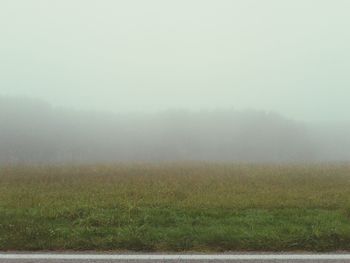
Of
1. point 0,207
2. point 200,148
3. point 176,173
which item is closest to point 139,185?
point 176,173

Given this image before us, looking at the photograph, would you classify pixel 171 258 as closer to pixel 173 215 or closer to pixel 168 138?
pixel 173 215

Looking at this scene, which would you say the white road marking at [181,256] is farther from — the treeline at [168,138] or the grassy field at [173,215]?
the treeline at [168,138]

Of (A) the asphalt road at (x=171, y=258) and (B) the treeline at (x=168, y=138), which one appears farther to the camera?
(B) the treeline at (x=168, y=138)

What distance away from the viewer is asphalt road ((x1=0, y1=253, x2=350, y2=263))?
625 cm

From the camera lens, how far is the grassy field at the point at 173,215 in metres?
7.16

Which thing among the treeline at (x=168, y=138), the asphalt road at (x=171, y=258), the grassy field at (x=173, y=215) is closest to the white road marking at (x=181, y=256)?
the asphalt road at (x=171, y=258)

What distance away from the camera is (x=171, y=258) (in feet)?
20.7

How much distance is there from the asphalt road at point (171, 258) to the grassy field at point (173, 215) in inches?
17.2

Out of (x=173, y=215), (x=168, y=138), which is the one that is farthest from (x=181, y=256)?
(x=168, y=138)

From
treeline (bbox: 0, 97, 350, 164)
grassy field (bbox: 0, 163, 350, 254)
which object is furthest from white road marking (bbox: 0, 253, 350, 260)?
treeline (bbox: 0, 97, 350, 164)

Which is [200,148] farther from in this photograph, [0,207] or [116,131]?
[0,207]

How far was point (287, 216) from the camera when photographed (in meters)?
9.27

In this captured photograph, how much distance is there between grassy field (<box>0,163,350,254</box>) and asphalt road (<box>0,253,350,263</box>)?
1.43 feet

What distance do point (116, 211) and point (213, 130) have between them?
119173 millimetres
